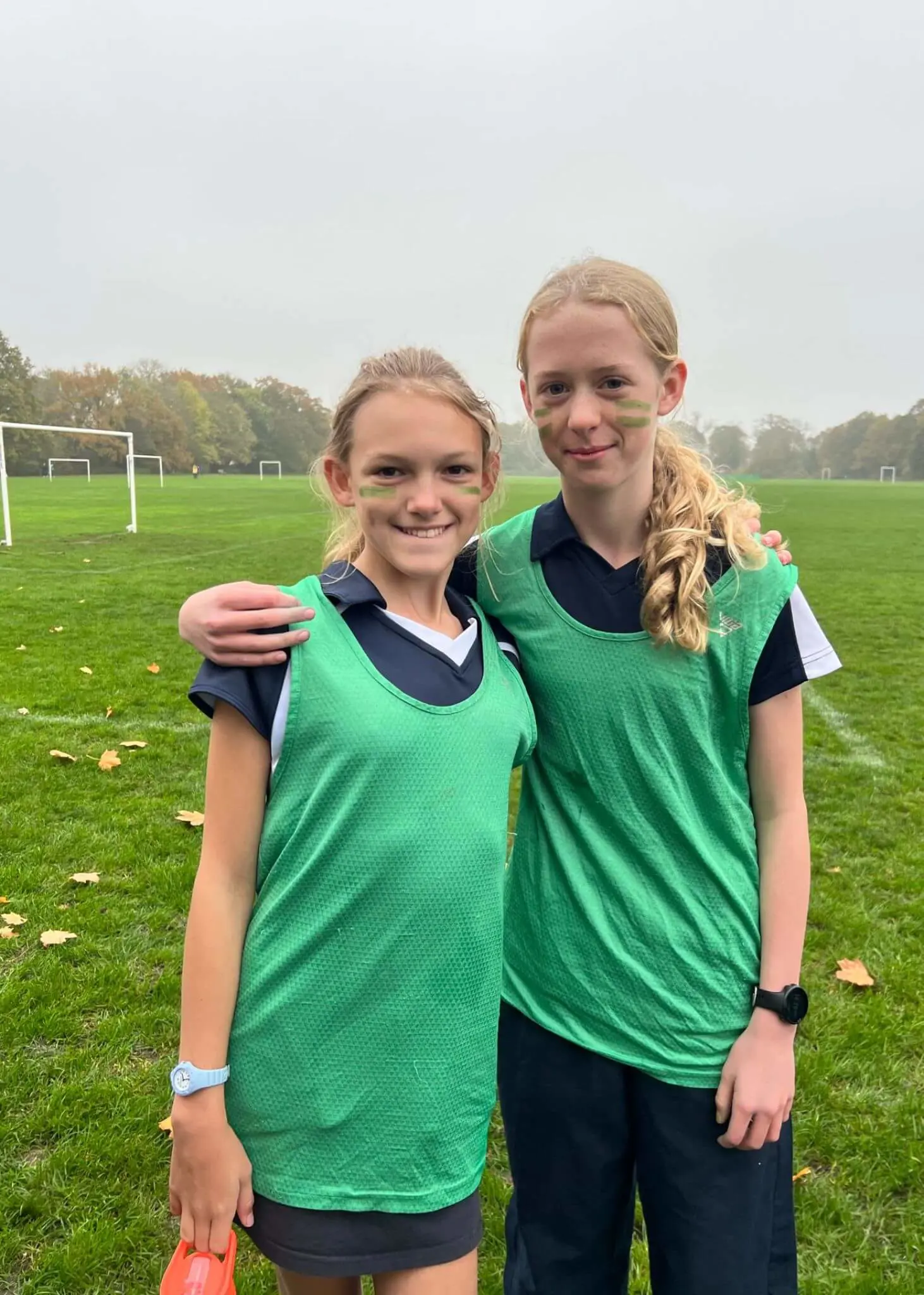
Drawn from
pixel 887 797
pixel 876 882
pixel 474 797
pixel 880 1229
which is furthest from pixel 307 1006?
pixel 887 797

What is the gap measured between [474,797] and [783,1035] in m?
0.72

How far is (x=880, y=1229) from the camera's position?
106 inches

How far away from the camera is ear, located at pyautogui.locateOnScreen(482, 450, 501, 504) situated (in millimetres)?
1836

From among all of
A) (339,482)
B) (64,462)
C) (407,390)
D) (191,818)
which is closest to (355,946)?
(339,482)

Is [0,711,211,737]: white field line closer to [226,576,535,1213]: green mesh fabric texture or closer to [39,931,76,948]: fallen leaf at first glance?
[39,931,76,948]: fallen leaf

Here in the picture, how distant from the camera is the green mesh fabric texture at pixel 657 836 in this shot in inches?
65.7

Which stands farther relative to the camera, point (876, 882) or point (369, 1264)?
point (876, 882)

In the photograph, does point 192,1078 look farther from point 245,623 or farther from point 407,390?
point 407,390

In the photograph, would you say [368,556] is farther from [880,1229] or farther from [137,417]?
[137,417]

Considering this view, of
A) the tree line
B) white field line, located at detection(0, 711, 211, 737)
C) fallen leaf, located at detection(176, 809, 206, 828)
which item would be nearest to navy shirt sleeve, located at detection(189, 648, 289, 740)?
fallen leaf, located at detection(176, 809, 206, 828)

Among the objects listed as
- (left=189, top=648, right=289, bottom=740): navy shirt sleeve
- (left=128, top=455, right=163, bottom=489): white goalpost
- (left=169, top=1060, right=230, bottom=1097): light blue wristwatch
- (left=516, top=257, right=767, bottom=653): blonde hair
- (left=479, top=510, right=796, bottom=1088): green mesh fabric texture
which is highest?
(left=128, top=455, right=163, bottom=489): white goalpost

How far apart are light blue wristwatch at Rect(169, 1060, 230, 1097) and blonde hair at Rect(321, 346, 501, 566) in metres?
0.94

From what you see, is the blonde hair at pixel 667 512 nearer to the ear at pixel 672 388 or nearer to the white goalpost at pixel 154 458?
the ear at pixel 672 388

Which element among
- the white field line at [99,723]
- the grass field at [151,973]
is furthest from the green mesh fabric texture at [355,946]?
the white field line at [99,723]
